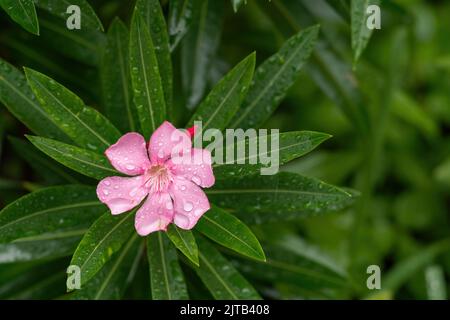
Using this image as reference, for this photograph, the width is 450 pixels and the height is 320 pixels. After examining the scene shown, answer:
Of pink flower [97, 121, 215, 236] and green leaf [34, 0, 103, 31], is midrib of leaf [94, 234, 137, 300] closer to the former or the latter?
pink flower [97, 121, 215, 236]

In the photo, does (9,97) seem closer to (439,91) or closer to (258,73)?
(258,73)

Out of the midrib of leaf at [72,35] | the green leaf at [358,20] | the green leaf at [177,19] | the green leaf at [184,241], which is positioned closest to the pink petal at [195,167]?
the green leaf at [184,241]

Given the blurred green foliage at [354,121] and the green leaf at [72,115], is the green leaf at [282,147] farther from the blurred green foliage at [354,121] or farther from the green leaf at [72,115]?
the blurred green foliage at [354,121]

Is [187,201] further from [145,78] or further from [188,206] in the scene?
[145,78]

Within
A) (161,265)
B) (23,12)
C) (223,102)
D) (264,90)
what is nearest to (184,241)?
(161,265)

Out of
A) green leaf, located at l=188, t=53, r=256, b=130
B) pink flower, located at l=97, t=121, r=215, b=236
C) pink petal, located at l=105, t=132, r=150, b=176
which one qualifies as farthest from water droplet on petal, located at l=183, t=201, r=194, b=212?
green leaf, located at l=188, t=53, r=256, b=130
